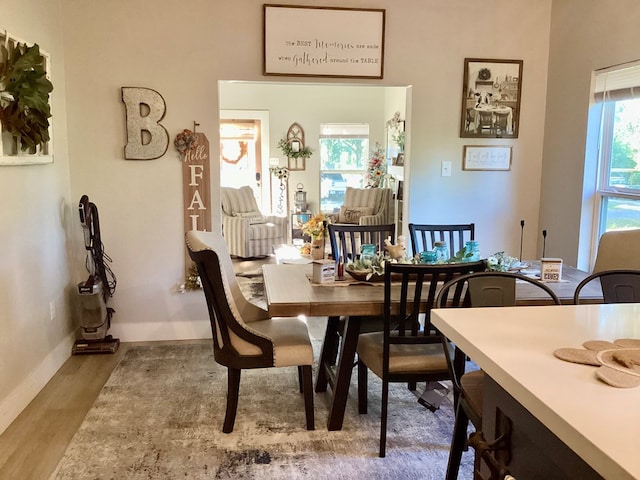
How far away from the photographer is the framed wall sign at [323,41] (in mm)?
3857

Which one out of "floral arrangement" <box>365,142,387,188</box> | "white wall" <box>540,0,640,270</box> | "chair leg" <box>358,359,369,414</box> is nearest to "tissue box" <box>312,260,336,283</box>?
"chair leg" <box>358,359,369,414</box>

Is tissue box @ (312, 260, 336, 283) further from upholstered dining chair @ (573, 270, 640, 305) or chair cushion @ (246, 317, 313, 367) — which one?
upholstered dining chair @ (573, 270, 640, 305)

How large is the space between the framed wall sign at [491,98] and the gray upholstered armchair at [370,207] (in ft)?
12.4

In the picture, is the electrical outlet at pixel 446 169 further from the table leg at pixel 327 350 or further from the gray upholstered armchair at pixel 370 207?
the gray upholstered armchair at pixel 370 207

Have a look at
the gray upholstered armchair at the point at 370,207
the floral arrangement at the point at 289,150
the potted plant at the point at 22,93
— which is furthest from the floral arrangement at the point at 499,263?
the floral arrangement at the point at 289,150

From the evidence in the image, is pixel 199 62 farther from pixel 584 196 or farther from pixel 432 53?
pixel 584 196

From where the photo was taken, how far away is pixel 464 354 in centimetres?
203

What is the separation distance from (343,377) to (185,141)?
6.77ft

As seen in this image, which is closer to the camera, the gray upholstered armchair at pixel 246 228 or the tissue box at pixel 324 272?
the tissue box at pixel 324 272

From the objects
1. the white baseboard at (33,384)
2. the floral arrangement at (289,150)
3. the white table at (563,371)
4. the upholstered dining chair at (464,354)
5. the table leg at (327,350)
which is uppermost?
the floral arrangement at (289,150)

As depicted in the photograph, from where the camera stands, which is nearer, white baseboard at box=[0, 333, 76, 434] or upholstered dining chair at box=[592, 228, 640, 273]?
white baseboard at box=[0, 333, 76, 434]

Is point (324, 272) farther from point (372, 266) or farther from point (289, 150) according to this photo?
point (289, 150)

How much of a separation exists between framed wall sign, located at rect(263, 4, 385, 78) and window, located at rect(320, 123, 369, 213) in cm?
526

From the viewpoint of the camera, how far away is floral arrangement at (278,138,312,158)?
29.6 feet
